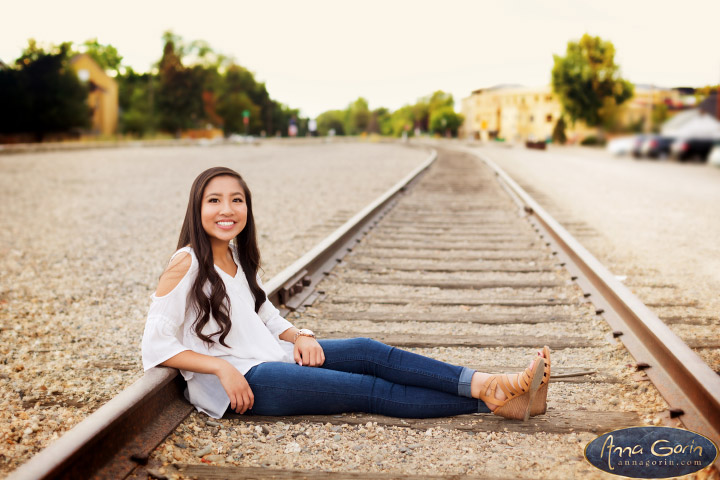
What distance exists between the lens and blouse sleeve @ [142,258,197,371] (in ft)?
8.17

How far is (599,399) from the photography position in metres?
2.87

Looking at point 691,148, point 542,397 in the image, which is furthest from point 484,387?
point 691,148

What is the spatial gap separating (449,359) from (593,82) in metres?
4.88

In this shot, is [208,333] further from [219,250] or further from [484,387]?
[484,387]

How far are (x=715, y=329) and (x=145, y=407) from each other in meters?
3.35

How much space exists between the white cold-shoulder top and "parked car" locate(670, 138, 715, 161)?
2.29 meters

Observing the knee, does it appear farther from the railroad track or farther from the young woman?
the railroad track

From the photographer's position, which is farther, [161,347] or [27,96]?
[27,96]

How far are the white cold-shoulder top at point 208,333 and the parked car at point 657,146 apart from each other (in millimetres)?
2303

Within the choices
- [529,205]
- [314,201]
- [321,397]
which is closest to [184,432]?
[321,397]

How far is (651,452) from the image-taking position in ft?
7.66

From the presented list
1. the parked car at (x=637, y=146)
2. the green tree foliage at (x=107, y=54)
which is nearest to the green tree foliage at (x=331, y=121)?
the green tree foliage at (x=107, y=54)

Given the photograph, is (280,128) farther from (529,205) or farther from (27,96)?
(529,205)

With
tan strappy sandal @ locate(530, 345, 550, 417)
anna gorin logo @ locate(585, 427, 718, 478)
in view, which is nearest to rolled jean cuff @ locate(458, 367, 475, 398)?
tan strappy sandal @ locate(530, 345, 550, 417)
